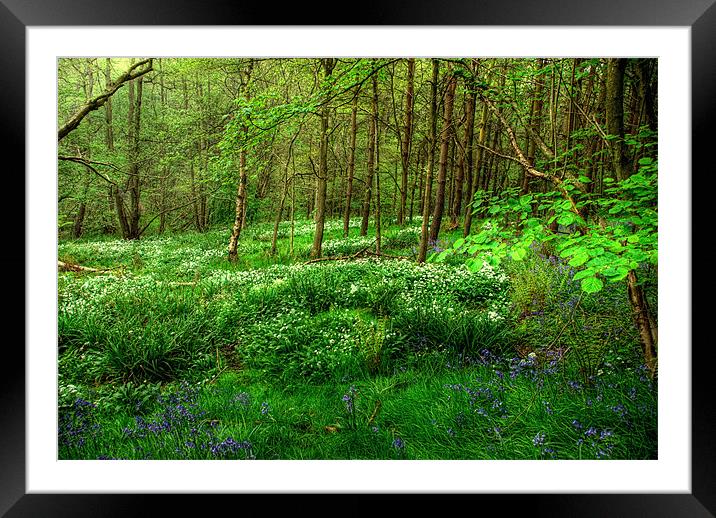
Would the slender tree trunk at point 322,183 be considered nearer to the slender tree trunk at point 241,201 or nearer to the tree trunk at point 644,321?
the slender tree trunk at point 241,201

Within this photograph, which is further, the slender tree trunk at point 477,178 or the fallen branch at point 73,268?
the slender tree trunk at point 477,178

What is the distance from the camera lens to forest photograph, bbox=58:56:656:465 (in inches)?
88.9

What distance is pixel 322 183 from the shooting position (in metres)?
4.41

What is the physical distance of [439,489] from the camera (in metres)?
1.44

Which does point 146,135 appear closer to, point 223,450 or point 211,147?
point 211,147

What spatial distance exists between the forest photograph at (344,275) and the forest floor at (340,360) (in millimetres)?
17

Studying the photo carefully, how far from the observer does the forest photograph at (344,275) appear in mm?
2258

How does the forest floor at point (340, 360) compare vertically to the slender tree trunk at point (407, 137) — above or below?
below

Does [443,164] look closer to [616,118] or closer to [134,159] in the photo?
Answer: [616,118]

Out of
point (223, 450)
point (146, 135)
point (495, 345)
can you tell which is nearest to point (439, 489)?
point (223, 450)

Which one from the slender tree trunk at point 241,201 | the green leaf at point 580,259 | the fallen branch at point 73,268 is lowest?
the fallen branch at point 73,268
